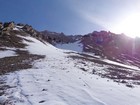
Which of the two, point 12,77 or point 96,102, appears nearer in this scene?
point 96,102

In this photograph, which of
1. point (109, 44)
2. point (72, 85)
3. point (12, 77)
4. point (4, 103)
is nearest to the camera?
point (4, 103)

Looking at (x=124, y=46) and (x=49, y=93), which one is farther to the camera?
(x=124, y=46)

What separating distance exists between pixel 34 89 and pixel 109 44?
13394 cm

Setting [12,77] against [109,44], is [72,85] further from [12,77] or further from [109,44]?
[109,44]

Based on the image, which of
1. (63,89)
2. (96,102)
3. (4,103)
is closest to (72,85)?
(63,89)

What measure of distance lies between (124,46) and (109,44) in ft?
33.4

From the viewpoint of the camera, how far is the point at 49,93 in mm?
19922

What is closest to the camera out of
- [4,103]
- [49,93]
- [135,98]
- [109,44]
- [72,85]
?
[4,103]

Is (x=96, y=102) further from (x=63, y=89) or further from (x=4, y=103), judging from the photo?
(x=4, y=103)

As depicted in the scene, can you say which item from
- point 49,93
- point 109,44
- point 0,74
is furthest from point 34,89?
point 109,44

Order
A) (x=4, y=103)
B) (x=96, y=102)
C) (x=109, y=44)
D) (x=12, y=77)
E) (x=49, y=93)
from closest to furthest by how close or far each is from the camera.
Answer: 1. (x=4, y=103)
2. (x=96, y=102)
3. (x=49, y=93)
4. (x=12, y=77)
5. (x=109, y=44)

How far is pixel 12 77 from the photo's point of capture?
25984mm

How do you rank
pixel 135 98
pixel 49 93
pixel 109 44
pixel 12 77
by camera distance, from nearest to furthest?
pixel 49 93, pixel 135 98, pixel 12 77, pixel 109 44

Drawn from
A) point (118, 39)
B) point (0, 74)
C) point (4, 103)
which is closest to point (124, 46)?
point (118, 39)
